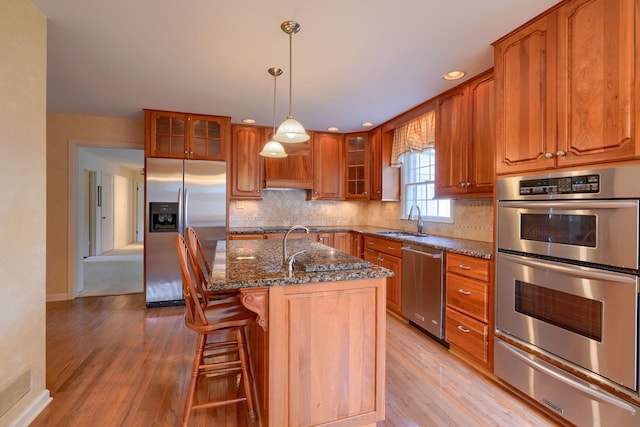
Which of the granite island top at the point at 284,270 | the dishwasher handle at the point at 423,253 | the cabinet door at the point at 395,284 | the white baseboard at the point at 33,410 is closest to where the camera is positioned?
the granite island top at the point at 284,270

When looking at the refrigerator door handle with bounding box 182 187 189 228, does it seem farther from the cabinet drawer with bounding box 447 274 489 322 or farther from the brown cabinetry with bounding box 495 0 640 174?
the brown cabinetry with bounding box 495 0 640 174

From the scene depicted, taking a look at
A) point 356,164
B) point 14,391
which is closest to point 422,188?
point 356,164

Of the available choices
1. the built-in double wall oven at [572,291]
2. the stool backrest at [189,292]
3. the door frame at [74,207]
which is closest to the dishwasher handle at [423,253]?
the built-in double wall oven at [572,291]

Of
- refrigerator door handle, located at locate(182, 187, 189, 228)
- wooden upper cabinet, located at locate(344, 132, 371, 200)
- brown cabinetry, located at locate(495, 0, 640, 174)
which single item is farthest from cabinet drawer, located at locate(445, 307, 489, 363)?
refrigerator door handle, located at locate(182, 187, 189, 228)

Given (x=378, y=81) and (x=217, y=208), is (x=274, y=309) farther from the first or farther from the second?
(x=217, y=208)

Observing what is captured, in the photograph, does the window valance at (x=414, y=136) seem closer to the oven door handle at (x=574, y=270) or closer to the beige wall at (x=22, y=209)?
the oven door handle at (x=574, y=270)

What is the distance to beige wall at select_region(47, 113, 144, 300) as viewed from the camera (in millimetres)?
3865

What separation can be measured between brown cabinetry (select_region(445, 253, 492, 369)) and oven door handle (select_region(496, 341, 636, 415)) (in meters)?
0.21

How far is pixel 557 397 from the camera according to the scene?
1700 millimetres

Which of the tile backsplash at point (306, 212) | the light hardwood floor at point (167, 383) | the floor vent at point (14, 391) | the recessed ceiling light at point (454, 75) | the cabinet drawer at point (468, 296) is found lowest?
the light hardwood floor at point (167, 383)

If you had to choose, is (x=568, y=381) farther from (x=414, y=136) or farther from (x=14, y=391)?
(x=14, y=391)

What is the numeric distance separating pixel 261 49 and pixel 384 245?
2431 millimetres

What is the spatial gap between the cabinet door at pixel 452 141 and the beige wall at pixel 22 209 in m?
3.15

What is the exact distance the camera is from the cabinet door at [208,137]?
383cm
